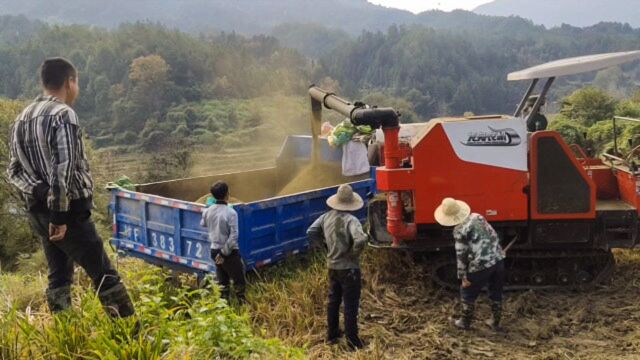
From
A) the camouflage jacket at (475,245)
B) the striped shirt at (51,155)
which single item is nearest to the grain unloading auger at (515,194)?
the camouflage jacket at (475,245)

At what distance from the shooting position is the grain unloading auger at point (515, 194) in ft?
18.9

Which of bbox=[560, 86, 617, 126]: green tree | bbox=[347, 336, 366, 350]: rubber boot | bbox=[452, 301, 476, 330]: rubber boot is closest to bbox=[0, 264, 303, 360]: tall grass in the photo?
bbox=[347, 336, 366, 350]: rubber boot

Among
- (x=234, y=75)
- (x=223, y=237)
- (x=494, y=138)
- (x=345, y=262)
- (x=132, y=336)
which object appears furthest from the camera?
(x=234, y=75)

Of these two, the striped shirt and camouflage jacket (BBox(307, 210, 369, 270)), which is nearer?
the striped shirt

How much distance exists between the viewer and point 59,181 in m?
3.54

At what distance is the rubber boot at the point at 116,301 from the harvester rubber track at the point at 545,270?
335 centimetres

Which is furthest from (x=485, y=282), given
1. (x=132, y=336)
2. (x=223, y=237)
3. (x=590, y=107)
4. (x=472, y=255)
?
(x=590, y=107)

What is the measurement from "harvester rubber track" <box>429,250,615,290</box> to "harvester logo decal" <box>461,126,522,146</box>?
3.90ft

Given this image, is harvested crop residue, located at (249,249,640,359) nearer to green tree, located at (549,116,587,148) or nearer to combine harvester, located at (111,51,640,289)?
combine harvester, located at (111,51,640,289)

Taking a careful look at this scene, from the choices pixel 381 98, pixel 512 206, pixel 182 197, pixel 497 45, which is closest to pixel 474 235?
pixel 512 206

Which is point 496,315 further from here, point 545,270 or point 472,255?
point 545,270

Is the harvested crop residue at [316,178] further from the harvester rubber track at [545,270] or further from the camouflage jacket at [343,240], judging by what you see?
the camouflage jacket at [343,240]

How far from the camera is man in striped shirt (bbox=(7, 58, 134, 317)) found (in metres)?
3.60

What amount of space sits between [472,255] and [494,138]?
1247 millimetres
